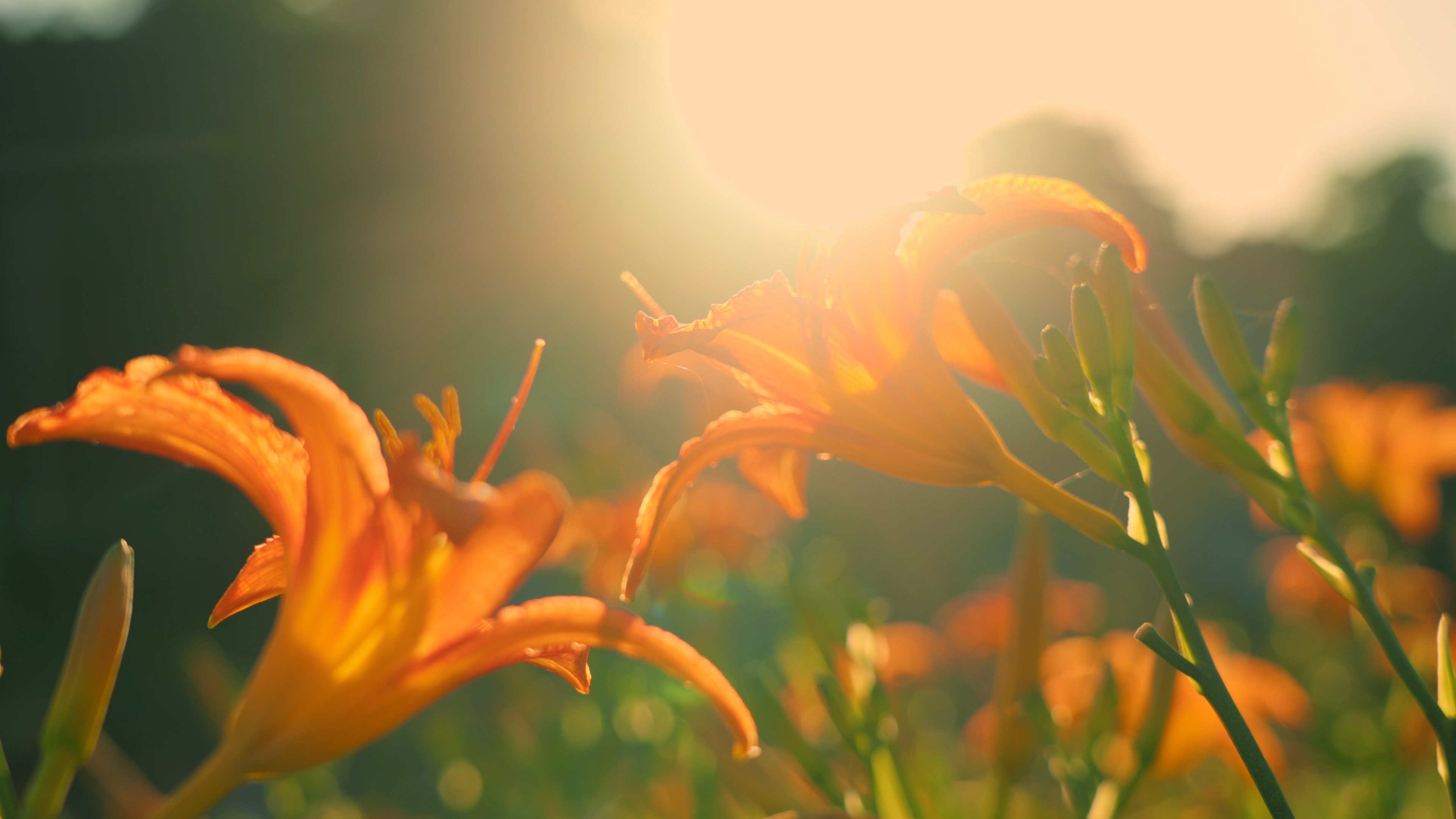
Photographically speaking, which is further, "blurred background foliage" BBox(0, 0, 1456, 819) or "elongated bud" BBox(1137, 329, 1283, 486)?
"blurred background foliage" BBox(0, 0, 1456, 819)

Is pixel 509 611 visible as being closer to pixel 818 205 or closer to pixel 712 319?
pixel 712 319

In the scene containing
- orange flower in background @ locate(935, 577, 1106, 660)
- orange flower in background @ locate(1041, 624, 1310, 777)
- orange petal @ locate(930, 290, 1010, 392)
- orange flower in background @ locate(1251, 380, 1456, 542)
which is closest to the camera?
orange petal @ locate(930, 290, 1010, 392)

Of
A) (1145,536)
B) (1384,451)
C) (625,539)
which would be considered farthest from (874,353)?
(1384,451)

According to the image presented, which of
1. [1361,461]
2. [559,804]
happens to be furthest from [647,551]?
[1361,461]

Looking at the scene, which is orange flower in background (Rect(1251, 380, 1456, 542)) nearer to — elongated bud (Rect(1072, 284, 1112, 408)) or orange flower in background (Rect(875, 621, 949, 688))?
orange flower in background (Rect(875, 621, 949, 688))

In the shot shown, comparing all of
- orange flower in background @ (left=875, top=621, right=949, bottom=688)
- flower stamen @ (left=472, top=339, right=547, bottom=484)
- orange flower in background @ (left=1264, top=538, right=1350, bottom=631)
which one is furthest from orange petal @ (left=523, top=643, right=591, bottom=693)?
orange flower in background @ (left=1264, top=538, right=1350, bottom=631)

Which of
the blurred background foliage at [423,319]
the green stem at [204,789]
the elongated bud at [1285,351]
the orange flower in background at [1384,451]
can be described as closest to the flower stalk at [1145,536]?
the elongated bud at [1285,351]
